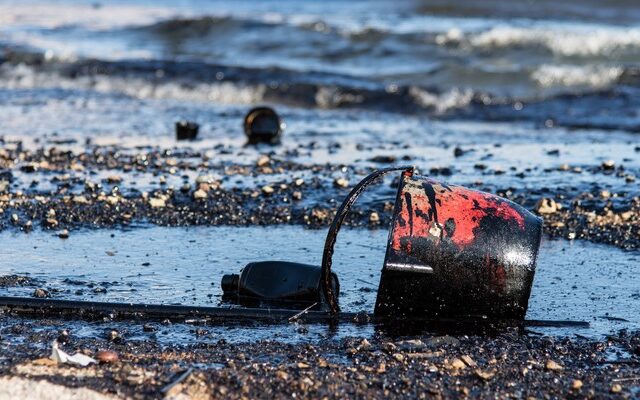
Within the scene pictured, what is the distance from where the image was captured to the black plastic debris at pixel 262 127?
400 inches

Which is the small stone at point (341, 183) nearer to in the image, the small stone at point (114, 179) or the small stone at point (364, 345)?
the small stone at point (114, 179)

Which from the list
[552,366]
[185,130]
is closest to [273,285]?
[552,366]

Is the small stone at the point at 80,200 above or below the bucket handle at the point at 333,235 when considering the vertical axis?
below

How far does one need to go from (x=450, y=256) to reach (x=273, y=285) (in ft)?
3.27

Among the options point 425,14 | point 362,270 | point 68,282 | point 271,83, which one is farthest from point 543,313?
point 425,14

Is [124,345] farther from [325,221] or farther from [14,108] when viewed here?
[14,108]

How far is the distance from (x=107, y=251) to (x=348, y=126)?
5834 millimetres

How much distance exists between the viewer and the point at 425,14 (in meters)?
26.8

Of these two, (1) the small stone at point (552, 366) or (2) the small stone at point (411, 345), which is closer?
(1) the small stone at point (552, 366)

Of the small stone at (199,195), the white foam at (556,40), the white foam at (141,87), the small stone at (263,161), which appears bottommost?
the small stone at (199,195)

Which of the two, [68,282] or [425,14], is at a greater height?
[425,14]

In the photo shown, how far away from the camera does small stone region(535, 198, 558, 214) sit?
720 centimetres

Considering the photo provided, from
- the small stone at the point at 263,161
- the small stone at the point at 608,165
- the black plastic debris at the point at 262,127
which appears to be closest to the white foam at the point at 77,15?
the black plastic debris at the point at 262,127

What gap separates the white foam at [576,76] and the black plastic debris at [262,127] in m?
7.40
